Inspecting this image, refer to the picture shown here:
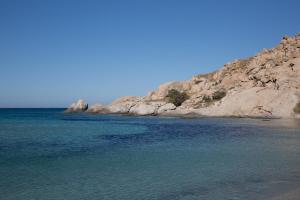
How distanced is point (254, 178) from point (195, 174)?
3380 mm

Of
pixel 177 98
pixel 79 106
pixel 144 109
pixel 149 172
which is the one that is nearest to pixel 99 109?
pixel 79 106

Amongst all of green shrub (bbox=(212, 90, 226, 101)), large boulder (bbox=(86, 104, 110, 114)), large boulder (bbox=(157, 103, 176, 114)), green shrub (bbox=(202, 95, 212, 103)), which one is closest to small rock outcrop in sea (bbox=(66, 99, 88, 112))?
large boulder (bbox=(86, 104, 110, 114))

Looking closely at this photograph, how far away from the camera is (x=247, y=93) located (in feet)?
281

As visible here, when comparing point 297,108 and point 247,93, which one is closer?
point 297,108

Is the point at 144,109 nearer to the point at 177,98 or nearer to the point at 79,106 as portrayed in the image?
the point at 177,98

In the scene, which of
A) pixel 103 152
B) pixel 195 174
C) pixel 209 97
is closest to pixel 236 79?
pixel 209 97

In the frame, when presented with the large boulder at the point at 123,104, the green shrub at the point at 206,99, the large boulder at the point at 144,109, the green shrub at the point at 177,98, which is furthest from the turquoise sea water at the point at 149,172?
the large boulder at the point at 123,104

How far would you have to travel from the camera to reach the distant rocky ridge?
78488mm

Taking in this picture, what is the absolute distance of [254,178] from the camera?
61.4 feet

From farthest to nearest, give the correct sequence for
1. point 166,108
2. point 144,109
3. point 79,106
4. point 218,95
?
point 79,106 → point 144,109 → point 166,108 → point 218,95

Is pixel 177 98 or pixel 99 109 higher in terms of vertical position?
pixel 177 98

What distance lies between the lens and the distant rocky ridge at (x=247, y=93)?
7849cm

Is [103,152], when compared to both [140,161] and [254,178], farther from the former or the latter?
[254,178]

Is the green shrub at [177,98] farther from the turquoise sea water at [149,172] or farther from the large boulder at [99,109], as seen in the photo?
the turquoise sea water at [149,172]
